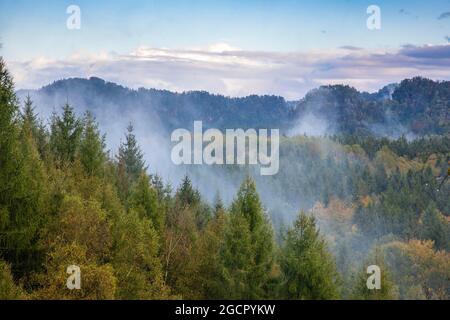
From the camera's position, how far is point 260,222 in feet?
97.7

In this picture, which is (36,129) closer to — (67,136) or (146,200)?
(67,136)

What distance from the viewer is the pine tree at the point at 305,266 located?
2728 centimetres

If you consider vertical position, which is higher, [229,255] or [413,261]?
[229,255]

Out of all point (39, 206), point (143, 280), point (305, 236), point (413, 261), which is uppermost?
point (39, 206)

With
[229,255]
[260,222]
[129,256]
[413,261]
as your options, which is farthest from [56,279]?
[413,261]

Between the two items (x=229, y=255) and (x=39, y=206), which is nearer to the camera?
(x=39, y=206)

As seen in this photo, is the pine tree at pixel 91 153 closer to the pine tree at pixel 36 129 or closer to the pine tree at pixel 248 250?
the pine tree at pixel 36 129

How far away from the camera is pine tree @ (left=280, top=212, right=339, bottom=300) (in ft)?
89.5

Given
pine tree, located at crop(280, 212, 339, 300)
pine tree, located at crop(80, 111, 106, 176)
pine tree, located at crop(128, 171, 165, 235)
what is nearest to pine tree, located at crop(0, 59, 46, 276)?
pine tree, located at crop(128, 171, 165, 235)

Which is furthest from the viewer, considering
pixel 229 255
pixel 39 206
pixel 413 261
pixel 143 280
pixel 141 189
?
pixel 413 261

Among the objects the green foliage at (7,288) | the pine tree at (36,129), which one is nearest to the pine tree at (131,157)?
the pine tree at (36,129)
